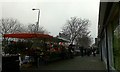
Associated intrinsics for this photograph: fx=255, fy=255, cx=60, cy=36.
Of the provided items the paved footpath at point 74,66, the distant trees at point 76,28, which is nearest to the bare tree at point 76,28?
the distant trees at point 76,28

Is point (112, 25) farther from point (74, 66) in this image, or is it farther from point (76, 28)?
point (76, 28)

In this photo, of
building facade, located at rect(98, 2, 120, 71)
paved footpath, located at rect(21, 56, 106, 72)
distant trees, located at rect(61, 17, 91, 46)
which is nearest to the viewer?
building facade, located at rect(98, 2, 120, 71)

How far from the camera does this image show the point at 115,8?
834 cm

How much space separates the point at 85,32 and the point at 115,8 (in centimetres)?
6313

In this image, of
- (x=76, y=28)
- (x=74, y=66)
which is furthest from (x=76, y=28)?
(x=74, y=66)

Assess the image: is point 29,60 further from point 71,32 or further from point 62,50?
point 71,32

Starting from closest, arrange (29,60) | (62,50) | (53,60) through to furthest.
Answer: (29,60) < (53,60) < (62,50)

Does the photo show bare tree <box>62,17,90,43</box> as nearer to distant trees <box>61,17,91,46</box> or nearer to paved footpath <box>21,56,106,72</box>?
distant trees <box>61,17,91,46</box>

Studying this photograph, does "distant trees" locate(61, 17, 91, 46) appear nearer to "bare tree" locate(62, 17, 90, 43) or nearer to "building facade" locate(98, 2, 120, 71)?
"bare tree" locate(62, 17, 90, 43)

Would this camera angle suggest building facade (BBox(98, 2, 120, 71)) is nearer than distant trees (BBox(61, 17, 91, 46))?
Yes

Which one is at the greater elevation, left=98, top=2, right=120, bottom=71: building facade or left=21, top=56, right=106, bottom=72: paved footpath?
left=98, top=2, right=120, bottom=71: building facade

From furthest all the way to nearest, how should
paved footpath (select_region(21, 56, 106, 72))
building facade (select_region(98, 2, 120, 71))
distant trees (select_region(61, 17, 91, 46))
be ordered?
distant trees (select_region(61, 17, 91, 46)) < paved footpath (select_region(21, 56, 106, 72)) < building facade (select_region(98, 2, 120, 71))

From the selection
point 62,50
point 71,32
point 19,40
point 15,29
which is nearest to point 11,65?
point 19,40

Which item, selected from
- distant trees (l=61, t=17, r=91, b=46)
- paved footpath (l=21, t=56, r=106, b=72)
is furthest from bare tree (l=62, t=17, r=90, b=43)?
paved footpath (l=21, t=56, r=106, b=72)
